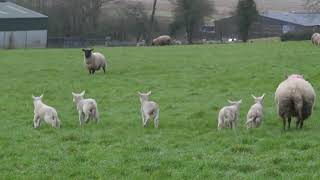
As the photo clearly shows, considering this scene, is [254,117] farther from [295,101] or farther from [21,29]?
[21,29]

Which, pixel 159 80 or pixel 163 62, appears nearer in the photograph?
pixel 159 80

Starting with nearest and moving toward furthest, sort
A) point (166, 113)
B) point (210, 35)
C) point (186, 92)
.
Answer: point (166, 113)
point (186, 92)
point (210, 35)

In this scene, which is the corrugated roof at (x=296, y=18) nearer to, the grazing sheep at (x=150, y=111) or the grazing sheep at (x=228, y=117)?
the grazing sheep at (x=150, y=111)

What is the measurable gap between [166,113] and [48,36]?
226ft

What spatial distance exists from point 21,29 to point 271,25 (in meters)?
44.4

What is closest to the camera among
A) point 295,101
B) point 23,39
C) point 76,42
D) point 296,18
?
point 295,101

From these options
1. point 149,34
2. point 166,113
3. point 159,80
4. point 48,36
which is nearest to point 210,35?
point 149,34

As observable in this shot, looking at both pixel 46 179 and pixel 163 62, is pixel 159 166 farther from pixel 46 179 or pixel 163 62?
pixel 163 62

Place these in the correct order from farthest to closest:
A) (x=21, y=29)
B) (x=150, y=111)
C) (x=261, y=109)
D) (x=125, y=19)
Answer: (x=125, y=19) < (x=21, y=29) < (x=150, y=111) < (x=261, y=109)

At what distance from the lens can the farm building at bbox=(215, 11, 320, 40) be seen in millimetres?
95125

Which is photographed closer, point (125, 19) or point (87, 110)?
point (87, 110)

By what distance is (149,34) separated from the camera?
85500 mm

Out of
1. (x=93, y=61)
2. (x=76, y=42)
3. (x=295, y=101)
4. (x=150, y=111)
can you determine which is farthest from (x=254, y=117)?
(x=76, y=42)

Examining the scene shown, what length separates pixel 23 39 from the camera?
74812 mm
